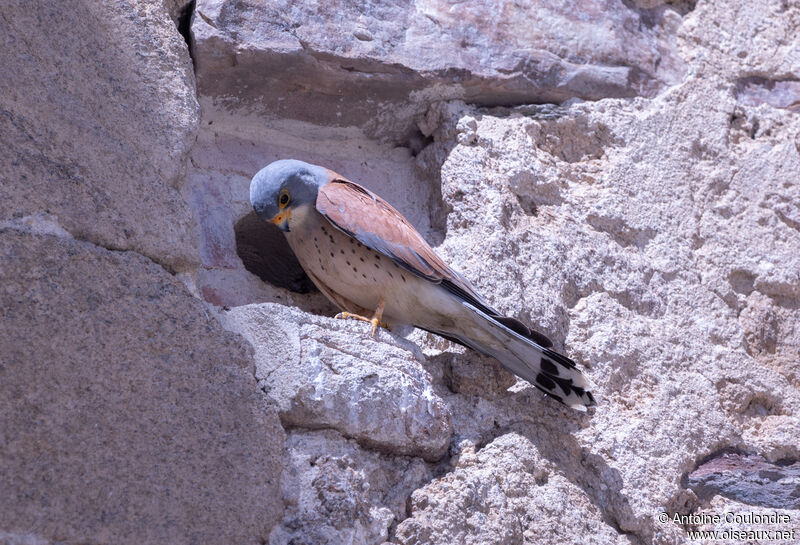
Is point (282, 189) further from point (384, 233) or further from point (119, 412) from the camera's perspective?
point (119, 412)

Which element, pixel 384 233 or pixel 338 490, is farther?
pixel 384 233

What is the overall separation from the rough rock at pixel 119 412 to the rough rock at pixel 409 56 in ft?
3.04

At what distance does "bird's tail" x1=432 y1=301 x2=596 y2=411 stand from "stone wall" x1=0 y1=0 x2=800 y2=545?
6cm

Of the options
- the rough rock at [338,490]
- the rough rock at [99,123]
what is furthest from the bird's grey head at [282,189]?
the rough rock at [338,490]

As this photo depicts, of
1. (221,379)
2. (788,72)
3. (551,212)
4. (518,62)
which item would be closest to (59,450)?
(221,379)

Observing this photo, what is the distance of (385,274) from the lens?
2.48 metres

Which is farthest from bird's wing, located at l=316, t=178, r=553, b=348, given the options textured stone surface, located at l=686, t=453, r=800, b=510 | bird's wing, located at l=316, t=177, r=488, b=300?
textured stone surface, located at l=686, t=453, r=800, b=510

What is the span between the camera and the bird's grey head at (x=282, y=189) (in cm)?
252

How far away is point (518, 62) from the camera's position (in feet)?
9.70

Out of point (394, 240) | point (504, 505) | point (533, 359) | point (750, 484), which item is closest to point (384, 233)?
point (394, 240)

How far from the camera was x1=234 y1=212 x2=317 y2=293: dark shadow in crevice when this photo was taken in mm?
2773

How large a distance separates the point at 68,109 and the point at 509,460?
136cm

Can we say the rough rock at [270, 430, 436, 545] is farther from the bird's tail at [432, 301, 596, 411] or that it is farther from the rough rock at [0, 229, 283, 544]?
the bird's tail at [432, 301, 596, 411]

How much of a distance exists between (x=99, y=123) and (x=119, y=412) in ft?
2.32
